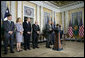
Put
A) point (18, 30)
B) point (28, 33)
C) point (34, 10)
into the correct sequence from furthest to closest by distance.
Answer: point (34, 10) → point (28, 33) → point (18, 30)

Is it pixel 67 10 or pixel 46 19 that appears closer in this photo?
pixel 46 19

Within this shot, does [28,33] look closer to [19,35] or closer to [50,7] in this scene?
[19,35]

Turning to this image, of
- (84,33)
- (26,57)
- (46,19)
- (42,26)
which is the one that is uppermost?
(46,19)

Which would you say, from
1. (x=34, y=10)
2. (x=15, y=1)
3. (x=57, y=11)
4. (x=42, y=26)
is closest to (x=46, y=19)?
(x=42, y=26)

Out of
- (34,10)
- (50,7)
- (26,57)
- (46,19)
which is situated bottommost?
(26,57)

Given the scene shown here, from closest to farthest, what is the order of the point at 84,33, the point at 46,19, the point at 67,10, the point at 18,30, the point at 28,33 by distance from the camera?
the point at 18,30
the point at 28,33
the point at 84,33
the point at 46,19
the point at 67,10

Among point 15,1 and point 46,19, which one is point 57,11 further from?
point 15,1

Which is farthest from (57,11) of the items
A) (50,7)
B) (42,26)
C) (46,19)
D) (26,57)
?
(26,57)

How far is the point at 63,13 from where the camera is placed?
777 cm

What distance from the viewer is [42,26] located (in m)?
6.11

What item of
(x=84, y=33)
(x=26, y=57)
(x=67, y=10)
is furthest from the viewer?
(x=67, y=10)

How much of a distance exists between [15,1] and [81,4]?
5091 millimetres

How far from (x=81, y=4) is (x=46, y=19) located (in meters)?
3.07

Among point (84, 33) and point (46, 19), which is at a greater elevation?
point (46, 19)
